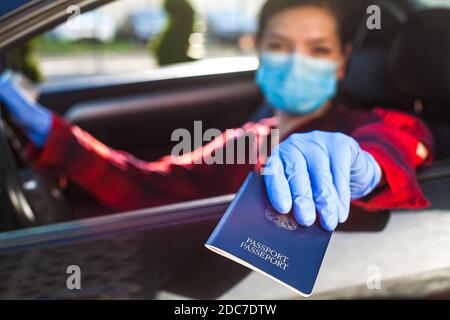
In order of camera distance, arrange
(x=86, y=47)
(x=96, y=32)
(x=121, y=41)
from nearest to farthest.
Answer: (x=96, y=32)
(x=86, y=47)
(x=121, y=41)

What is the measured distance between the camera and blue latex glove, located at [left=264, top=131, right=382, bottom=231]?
1.26 m

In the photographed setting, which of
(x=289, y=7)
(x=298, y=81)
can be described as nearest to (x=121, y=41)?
(x=289, y=7)

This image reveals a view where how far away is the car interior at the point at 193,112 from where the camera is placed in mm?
1506

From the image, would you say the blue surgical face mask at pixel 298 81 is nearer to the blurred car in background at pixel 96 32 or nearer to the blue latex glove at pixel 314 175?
the blue latex glove at pixel 314 175

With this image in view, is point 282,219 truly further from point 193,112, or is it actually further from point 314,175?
point 193,112

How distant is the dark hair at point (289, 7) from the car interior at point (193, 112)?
2.7 inches

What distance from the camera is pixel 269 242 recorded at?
1.20 metres

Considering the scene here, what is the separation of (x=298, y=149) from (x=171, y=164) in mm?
1211

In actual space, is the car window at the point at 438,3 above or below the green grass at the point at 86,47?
above

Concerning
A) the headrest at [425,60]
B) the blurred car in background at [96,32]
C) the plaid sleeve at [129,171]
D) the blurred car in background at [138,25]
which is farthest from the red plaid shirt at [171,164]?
the blurred car in background at [138,25]

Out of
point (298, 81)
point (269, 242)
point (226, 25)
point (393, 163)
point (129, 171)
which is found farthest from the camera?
point (226, 25)

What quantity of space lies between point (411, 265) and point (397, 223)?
11cm

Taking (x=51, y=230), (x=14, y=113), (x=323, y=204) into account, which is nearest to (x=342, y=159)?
(x=323, y=204)
